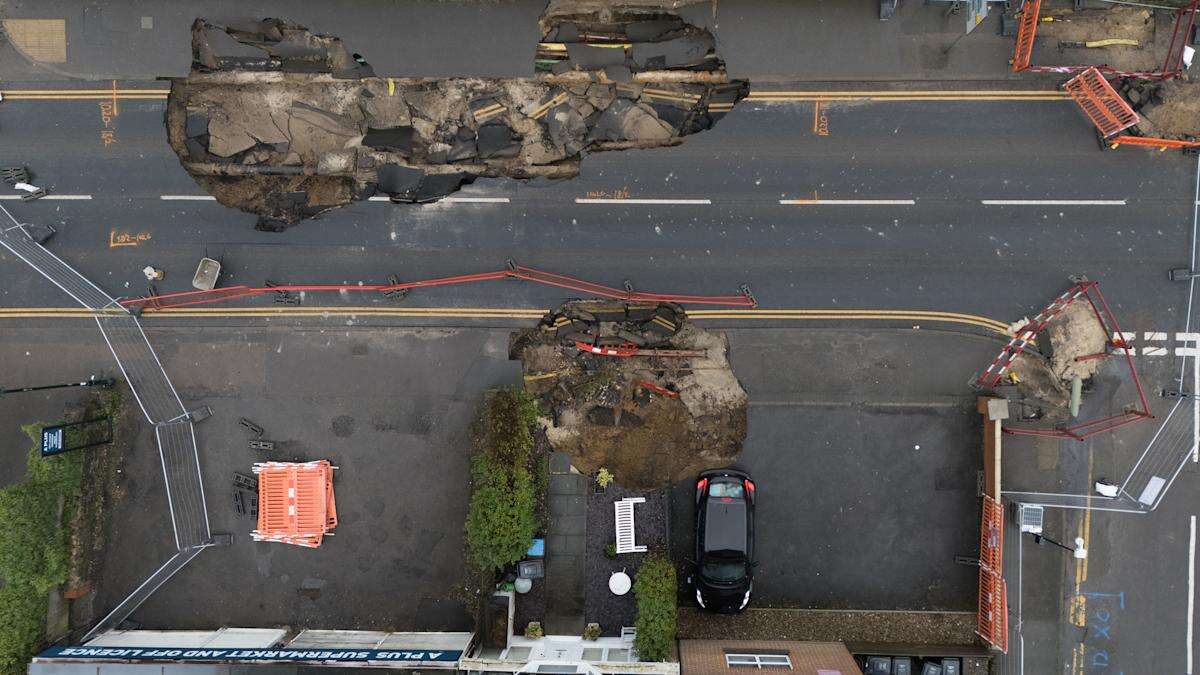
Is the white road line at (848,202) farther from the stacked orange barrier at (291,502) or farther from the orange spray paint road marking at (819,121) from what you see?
the stacked orange barrier at (291,502)

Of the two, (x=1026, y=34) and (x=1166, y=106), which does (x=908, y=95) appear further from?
(x=1166, y=106)

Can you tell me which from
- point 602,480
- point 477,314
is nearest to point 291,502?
point 477,314

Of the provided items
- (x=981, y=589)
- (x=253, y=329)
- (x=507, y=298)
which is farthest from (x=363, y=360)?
(x=981, y=589)

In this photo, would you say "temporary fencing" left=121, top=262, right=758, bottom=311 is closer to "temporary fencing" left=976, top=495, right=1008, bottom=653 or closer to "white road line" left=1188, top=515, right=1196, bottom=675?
"temporary fencing" left=976, top=495, right=1008, bottom=653

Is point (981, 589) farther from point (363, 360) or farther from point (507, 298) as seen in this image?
point (363, 360)

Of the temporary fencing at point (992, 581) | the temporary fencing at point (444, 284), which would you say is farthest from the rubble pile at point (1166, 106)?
the temporary fencing at point (444, 284)

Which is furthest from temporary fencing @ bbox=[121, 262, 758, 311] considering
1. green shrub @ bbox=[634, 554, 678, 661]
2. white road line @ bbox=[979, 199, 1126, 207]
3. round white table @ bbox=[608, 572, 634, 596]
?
round white table @ bbox=[608, 572, 634, 596]
